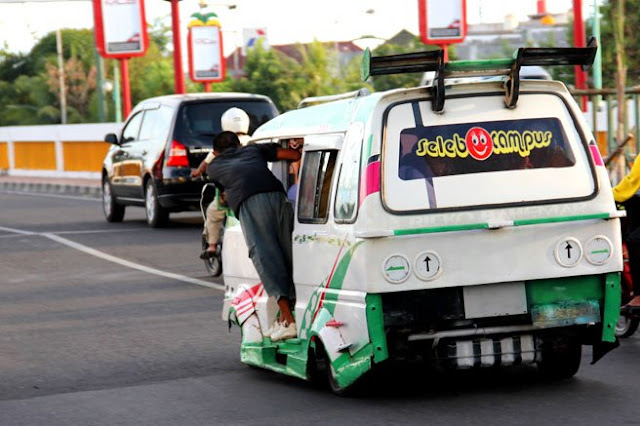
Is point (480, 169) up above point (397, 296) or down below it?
above

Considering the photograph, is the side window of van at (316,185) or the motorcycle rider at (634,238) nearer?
the side window of van at (316,185)

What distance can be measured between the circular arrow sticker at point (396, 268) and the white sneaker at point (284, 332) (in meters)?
1.27

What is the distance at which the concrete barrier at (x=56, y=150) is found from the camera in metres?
36.2

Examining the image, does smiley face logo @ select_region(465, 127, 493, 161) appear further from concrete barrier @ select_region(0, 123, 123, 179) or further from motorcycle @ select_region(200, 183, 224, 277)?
concrete barrier @ select_region(0, 123, 123, 179)

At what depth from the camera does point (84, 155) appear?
37188mm

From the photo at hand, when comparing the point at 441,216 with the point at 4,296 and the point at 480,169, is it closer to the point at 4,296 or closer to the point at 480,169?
the point at 480,169

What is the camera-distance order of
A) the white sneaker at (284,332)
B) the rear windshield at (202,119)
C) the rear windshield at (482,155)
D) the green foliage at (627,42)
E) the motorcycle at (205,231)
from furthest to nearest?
the green foliage at (627,42)
the rear windshield at (202,119)
the motorcycle at (205,231)
the white sneaker at (284,332)
the rear windshield at (482,155)

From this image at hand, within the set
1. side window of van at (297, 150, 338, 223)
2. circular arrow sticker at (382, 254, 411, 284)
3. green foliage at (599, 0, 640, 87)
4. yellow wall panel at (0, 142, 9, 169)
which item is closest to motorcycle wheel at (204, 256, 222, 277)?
side window of van at (297, 150, 338, 223)

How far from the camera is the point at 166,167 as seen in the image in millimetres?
20281

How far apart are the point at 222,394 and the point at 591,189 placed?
238 cm

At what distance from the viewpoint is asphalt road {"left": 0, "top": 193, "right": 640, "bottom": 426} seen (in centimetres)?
749

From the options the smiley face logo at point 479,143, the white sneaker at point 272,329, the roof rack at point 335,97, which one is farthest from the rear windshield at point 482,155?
the white sneaker at point 272,329

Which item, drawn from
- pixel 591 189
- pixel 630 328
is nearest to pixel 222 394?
pixel 591 189

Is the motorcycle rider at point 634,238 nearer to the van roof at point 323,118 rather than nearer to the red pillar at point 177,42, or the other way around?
the van roof at point 323,118
